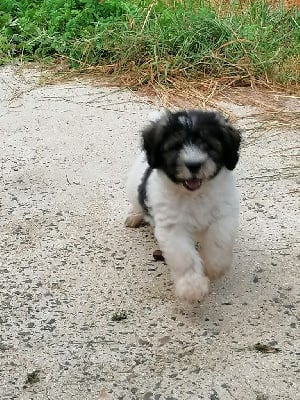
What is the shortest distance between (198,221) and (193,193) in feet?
0.46

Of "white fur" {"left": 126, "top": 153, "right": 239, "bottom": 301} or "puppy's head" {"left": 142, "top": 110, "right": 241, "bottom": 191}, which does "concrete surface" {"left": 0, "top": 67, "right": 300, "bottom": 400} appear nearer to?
"white fur" {"left": 126, "top": 153, "right": 239, "bottom": 301}

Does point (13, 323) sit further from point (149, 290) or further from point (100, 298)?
point (149, 290)

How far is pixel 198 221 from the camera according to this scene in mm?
3621

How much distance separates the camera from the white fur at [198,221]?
354 cm

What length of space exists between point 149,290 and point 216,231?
18.9 inches

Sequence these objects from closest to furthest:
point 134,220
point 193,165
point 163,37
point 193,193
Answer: point 193,165 < point 193,193 < point 134,220 < point 163,37

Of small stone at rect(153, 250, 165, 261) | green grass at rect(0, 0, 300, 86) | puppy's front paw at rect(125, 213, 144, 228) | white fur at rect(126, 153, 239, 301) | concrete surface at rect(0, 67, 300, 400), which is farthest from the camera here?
green grass at rect(0, 0, 300, 86)

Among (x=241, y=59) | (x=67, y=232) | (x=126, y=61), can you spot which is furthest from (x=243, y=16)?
(x=67, y=232)

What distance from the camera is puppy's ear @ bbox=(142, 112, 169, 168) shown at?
3.48 m

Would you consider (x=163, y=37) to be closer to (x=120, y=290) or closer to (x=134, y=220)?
(x=134, y=220)

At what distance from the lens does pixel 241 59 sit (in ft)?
22.9

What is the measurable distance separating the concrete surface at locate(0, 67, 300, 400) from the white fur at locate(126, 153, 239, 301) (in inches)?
9.0

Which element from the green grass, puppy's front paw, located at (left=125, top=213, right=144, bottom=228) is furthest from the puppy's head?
the green grass

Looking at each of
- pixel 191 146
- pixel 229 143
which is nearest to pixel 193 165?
pixel 191 146
